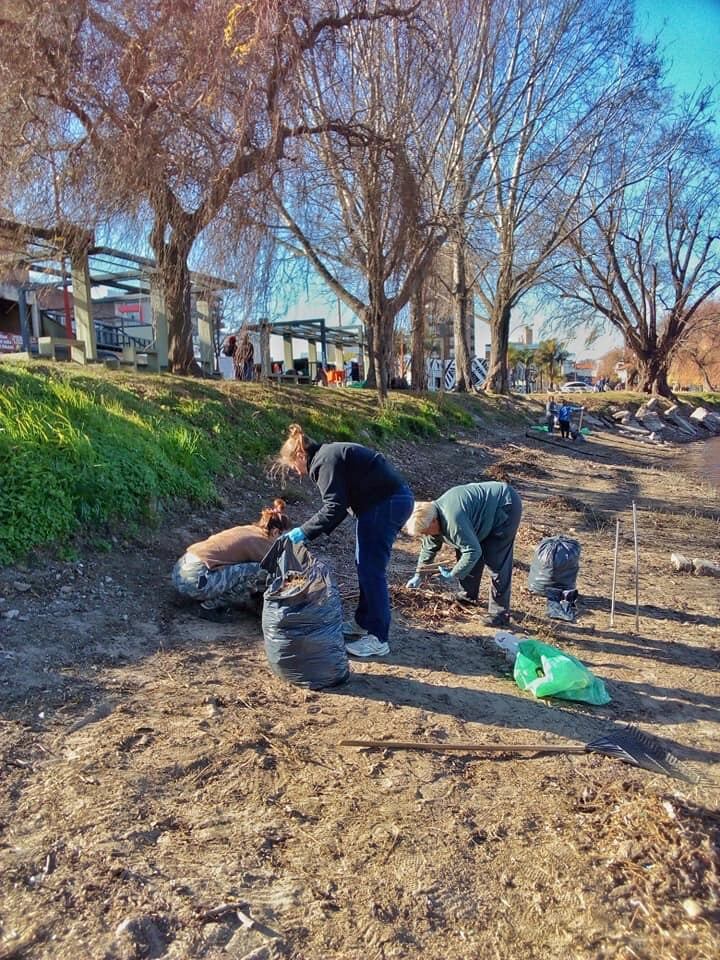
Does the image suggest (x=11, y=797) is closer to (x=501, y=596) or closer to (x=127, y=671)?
(x=127, y=671)

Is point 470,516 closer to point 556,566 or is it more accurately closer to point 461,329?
point 556,566

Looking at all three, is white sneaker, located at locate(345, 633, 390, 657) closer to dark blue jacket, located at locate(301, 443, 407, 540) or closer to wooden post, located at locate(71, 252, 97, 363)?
dark blue jacket, located at locate(301, 443, 407, 540)

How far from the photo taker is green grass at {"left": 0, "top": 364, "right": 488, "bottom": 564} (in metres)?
5.16

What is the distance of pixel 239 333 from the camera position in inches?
388

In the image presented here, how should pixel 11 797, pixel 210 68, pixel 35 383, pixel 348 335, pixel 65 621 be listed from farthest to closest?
1. pixel 348 335
2. pixel 210 68
3. pixel 35 383
4. pixel 65 621
5. pixel 11 797

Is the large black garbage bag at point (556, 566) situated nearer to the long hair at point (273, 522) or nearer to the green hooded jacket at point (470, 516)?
the green hooded jacket at point (470, 516)

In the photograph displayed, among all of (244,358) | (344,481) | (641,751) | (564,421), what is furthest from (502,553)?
(564,421)

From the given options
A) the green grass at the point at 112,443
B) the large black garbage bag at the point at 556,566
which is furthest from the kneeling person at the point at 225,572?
the large black garbage bag at the point at 556,566

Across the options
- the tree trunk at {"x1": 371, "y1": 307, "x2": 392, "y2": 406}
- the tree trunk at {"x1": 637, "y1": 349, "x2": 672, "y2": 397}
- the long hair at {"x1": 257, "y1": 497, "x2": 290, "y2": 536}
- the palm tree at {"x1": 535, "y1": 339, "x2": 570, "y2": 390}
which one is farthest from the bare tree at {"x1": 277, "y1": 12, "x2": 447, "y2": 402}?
the palm tree at {"x1": 535, "y1": 339, "x2": 570, "y2": 390}

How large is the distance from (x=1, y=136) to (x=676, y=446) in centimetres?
2392

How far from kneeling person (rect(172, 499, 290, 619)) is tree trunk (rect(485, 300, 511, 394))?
24.9 meters

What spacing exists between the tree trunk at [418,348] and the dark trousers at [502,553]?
528 inches

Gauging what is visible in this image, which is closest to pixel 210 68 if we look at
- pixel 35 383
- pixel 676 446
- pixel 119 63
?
pixel 119 63

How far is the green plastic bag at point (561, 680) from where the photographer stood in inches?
148
